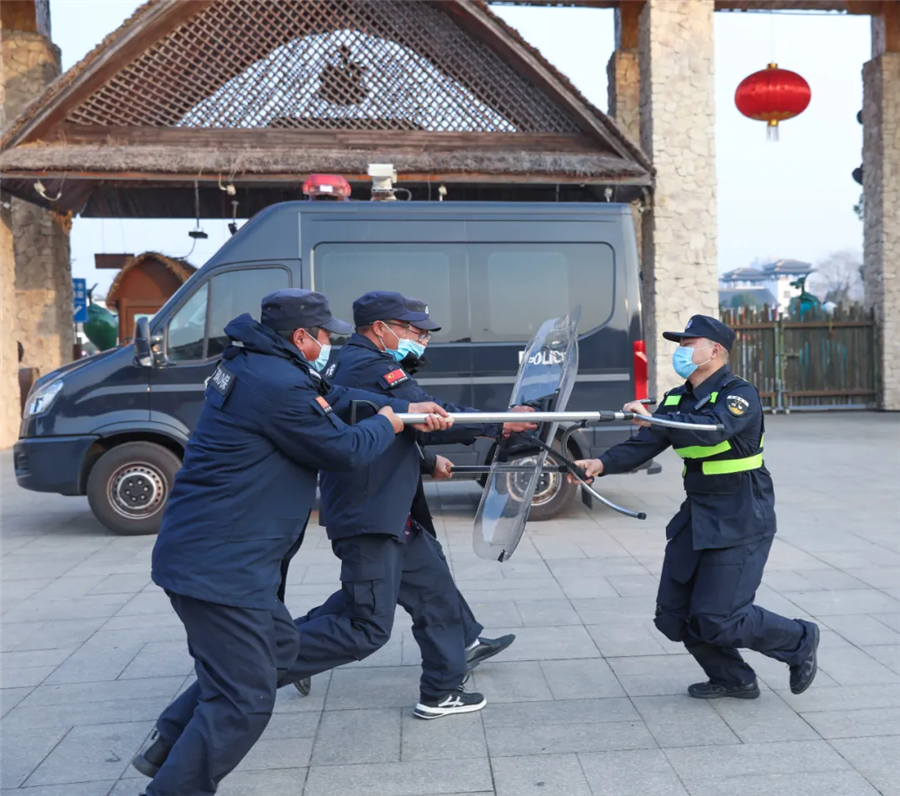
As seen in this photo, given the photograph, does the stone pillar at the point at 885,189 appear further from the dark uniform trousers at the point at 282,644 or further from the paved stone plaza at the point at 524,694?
the dark uniform trousers at the point at 282,644

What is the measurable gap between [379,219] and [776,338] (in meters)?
11.8

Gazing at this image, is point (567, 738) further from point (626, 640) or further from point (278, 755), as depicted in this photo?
point (626, 640)

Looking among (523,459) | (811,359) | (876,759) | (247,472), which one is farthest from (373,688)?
(811,359)

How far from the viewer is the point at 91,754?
360 cm

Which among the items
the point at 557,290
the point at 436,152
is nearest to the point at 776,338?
the point at 436,152

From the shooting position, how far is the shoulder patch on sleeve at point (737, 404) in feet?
12.2

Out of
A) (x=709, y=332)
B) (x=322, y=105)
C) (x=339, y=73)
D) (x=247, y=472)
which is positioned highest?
(x=339, y=73)

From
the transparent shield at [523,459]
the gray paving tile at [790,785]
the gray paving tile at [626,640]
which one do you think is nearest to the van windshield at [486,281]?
the gray paving tile at [626,640]

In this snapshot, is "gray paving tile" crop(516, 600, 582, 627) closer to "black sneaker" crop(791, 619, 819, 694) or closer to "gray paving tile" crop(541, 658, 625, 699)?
"gray paving tile" crop(541, 658, 625, 699)

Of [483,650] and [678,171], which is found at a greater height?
[678,171]

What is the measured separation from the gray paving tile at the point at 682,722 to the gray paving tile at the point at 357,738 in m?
0.99

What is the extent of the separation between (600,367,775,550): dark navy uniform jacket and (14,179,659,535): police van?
397cm

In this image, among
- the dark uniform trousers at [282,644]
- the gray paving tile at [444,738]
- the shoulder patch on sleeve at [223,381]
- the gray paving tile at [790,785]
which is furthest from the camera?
the gray paving tile at [444,738]

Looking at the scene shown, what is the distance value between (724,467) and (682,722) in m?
1.00
